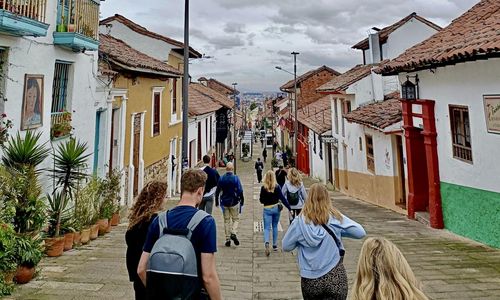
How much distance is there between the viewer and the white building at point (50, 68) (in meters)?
5.88

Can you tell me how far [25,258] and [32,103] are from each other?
3.12 meters

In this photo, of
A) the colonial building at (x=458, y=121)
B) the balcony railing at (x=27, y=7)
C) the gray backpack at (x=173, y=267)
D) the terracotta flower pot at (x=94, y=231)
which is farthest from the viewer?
the terracotta flower pot at (x=94, y=231)

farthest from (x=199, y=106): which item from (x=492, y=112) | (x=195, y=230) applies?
(x=195, y=230)

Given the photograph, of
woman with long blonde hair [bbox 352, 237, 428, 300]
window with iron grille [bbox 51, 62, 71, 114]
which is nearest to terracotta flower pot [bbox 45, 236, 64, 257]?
window with iron grille [bbox 51, 62, 71, 114]

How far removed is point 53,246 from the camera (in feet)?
19.8

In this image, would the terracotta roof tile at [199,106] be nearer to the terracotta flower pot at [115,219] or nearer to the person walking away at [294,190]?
the terracotta flower pot at [115,219]

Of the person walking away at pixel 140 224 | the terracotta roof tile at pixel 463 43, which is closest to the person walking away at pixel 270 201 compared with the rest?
the person walking away at pixel 140 224

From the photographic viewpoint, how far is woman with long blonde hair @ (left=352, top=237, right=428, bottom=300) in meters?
1.86

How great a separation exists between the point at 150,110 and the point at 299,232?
12212mm

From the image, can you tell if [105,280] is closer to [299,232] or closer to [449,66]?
[299,232]

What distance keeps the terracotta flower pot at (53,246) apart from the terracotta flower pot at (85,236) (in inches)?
33.1

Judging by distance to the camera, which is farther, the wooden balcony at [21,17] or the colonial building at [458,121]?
the colonial building at [458,121]

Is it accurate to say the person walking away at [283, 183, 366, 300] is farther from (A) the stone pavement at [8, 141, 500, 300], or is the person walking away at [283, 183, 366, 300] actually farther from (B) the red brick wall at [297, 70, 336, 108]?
(B) the red brick wall at [297, 70, 336, 108]

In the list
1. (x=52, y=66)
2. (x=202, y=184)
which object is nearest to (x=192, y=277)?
(x=202, y=184)
